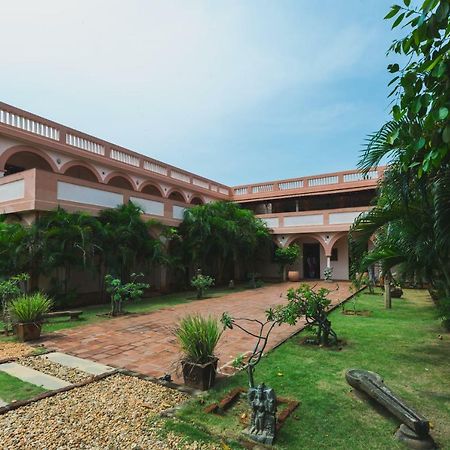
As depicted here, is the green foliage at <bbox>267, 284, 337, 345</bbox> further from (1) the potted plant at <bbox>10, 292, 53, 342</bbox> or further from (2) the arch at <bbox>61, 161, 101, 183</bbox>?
(2) the arch at <bbox>61, 161, 101, 183</bbox>

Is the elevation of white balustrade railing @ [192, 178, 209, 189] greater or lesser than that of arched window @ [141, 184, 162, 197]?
greater

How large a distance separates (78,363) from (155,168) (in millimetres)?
14161

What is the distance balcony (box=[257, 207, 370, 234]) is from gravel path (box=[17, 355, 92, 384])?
15.4m

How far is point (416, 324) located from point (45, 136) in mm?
13691

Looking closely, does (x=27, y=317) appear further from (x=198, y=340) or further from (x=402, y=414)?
(x=402, y=414)

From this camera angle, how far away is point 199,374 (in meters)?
4.03

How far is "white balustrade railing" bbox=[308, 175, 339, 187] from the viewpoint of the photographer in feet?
66.0

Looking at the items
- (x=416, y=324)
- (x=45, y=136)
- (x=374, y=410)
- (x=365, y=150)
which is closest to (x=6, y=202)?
(x=45, y=136)

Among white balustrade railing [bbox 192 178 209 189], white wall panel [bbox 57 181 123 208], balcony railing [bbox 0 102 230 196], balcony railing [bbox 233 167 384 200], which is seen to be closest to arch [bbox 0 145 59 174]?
balcony railing [bbox 0 102 230 196]

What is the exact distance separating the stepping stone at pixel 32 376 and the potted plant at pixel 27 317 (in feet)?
4.83

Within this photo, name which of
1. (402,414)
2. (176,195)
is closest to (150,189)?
(176,195)

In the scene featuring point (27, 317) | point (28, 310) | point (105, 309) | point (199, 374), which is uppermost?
point (28, 310)

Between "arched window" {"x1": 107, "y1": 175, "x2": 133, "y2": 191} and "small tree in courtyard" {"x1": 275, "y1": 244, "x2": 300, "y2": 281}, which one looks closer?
"arched window" {"x1": 107, "y1": 175, "x2": 133, "y2": 191}

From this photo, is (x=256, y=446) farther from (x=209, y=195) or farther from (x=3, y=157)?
(x=209, y=195)
